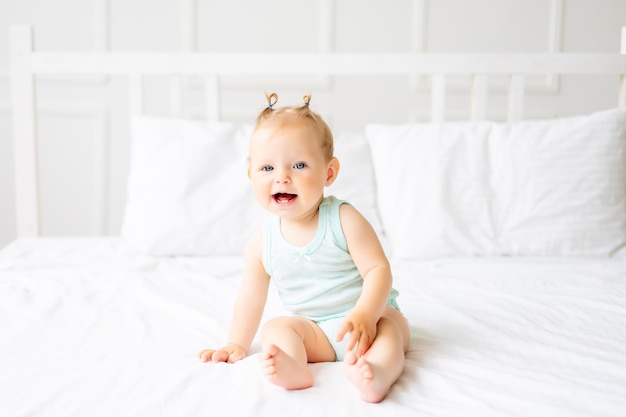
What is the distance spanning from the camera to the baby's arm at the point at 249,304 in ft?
3.28

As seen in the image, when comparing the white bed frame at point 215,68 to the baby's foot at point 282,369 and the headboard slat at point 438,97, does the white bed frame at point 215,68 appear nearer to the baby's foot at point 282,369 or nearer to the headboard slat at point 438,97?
the headboard slat at point 438,97

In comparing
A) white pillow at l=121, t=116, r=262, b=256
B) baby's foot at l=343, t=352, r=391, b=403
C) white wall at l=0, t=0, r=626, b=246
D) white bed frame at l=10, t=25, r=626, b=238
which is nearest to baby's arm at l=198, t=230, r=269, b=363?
baby's foot at l=343, t=352, r=391, b=403

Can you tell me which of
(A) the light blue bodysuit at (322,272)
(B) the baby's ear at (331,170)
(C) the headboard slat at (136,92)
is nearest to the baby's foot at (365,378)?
(A) the light blue bodysuit at (322,272)

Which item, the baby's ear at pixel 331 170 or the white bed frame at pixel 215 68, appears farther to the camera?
the white bed frame at pixel 215 68

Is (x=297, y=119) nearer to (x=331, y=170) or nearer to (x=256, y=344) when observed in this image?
(x=331, y=170)

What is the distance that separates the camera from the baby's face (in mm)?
927

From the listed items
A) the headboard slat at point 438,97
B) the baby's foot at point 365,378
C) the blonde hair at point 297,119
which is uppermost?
the headboard slat at point 438,97

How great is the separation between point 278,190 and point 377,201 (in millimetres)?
Result: 924

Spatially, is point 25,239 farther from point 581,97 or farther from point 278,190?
point 581,97

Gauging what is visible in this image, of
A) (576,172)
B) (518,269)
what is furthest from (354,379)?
(576,172)

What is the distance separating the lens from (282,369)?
0.81 meters

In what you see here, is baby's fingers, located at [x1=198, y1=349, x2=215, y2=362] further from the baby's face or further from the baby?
the baby's face

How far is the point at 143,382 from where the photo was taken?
33.9 inches

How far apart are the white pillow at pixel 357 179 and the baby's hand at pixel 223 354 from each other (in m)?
0.82
